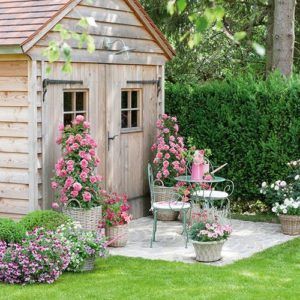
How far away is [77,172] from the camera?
7.71 meters

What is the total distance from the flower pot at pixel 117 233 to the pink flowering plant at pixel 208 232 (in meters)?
0.99

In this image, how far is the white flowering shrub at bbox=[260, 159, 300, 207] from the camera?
919 cm

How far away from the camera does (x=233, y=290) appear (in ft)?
19.6

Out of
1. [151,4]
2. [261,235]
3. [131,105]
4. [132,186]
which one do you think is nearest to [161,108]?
[131,105]

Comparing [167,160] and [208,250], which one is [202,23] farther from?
[167,160]

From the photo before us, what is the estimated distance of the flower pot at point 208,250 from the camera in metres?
7.11

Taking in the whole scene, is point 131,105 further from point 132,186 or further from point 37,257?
point 37,257

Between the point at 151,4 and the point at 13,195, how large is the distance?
758cm

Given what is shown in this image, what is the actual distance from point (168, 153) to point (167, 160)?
117 millimetres

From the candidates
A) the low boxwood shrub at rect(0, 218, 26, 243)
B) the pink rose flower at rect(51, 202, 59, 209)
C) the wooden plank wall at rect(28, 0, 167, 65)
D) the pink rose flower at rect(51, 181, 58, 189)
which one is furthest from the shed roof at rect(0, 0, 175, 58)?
the low boxwood shrub at rect(0, 218, 26, 243)

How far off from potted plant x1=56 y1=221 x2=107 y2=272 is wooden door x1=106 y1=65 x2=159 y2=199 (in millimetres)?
2691

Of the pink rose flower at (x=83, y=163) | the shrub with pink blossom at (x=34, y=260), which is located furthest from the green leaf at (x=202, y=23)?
the pink rose flower at (x=83, y=163)

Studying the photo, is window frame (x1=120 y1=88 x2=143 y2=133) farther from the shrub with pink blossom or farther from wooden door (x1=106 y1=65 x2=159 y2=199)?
the shrub with pink blossom

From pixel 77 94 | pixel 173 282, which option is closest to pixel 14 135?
pixel 77 94
